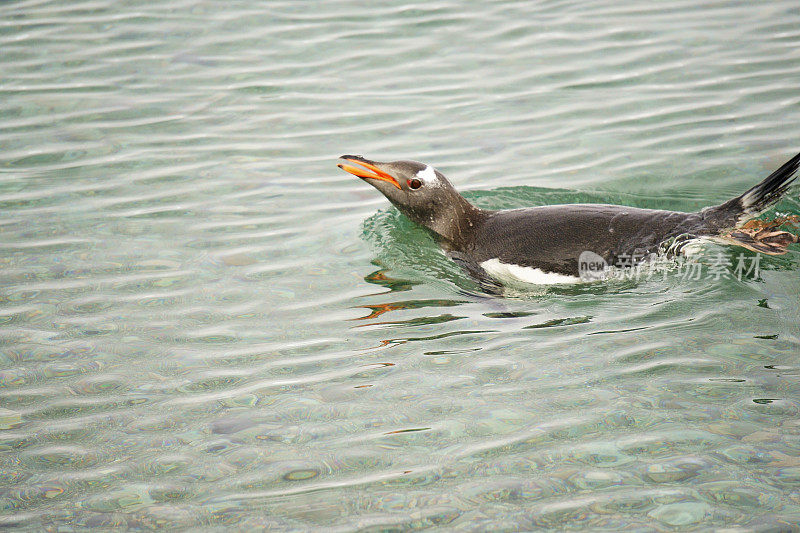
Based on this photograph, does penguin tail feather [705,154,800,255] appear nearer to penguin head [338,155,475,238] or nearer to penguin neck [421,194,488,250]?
penguin neck [421,194,488,250]

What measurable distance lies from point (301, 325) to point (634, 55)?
19.8 ft

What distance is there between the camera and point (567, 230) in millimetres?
6094

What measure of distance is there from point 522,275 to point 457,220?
85 cm

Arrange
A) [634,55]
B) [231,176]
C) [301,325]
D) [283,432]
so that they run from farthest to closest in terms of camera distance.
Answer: [634,55]
[231,176]
[301,325]
[283,432]

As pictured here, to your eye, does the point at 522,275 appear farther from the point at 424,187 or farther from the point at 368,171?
the point at 368,171

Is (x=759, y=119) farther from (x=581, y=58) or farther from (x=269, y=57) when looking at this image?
(x=269, y=57)

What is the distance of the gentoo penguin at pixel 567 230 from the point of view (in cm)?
587

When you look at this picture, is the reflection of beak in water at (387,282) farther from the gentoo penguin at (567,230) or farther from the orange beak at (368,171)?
the orange beak at (368,171)

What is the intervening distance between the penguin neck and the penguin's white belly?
46cm

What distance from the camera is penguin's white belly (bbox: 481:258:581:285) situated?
609cm

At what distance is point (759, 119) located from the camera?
8.56 metres

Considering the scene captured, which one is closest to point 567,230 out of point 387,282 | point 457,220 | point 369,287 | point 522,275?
point 522,275

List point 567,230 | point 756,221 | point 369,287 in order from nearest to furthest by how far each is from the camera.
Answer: point 756,221, point 567,230, point 369,287

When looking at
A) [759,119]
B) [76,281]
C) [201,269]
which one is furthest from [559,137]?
[76,281]
